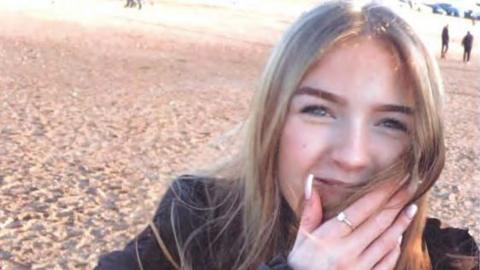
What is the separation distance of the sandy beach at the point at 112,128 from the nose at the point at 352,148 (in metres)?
0.33

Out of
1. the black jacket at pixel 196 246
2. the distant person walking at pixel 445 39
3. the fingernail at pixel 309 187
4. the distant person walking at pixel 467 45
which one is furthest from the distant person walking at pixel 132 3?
the fingernail at pixel 309 187

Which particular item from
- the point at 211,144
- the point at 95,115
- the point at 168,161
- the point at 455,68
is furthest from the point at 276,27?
the point at 211,144

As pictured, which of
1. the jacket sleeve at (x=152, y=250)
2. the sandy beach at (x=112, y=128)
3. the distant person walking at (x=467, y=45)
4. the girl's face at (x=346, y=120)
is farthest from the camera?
the distant person walking at (x=467, y=45)

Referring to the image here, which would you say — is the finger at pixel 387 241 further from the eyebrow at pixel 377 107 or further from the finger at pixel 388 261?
the eyebrow at pixel 377 107

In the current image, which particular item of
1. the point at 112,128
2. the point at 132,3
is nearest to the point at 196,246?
the point at 112,128

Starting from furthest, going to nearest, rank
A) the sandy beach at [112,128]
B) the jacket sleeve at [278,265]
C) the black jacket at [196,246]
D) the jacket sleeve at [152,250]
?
1. the sandy beach at [112,128]
2. the jacket sleeve at [152,250]
3. the black jacket at [196,246]
4. the jacket sleeve at [278,265]

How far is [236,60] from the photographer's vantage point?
61.3 feet

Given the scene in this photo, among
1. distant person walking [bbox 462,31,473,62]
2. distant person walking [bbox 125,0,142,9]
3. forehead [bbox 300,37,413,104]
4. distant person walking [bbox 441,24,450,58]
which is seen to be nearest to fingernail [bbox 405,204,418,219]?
forehead [bbox 300,37,413,104]

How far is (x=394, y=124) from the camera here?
4.54 ft

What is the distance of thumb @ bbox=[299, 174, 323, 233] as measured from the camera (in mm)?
1289

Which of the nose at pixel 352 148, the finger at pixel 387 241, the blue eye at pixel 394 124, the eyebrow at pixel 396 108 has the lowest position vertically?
the finger at pixel 387 241

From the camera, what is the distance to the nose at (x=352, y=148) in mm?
1329

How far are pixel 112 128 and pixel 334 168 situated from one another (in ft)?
25.6

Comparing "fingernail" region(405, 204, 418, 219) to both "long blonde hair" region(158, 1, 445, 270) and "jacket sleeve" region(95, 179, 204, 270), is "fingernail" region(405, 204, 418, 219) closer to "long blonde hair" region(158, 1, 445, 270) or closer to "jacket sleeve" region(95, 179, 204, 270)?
Result: "long blonde hair" region(158, 1, 445, 270)
